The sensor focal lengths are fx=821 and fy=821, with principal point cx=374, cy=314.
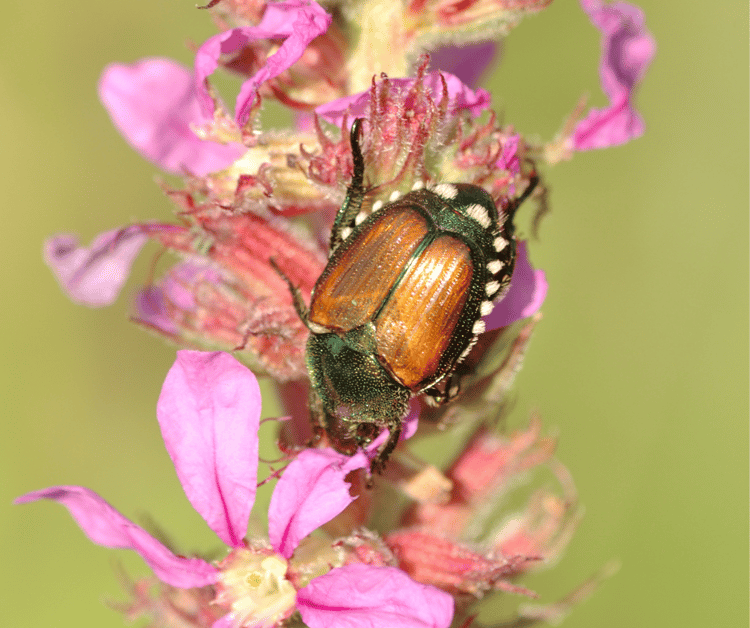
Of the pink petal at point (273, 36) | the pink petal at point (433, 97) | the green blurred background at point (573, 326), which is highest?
the pink petal at point (273, 36)

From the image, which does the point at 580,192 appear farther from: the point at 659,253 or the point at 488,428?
the point at 488,428

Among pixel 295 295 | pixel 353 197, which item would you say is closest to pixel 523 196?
pixel 353 197

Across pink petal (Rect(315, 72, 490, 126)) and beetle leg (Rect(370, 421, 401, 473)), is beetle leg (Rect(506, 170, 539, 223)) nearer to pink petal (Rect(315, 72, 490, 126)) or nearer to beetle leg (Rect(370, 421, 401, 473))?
pink petal (Rect(315, 72, 490, 126))

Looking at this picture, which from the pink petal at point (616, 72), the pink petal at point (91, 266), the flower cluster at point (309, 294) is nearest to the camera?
the flower cluster at point (309, 294)

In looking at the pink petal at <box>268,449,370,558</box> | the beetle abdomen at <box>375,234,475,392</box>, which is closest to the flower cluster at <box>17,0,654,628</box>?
the pink petal at <box>268,449,370,558</box>

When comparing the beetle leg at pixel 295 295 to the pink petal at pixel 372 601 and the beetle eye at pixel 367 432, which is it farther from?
the pink petal at pixel 372 601

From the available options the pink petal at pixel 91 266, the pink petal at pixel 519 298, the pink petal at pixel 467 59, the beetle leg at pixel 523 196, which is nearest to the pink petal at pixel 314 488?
the pink petal at pixel 519 298
